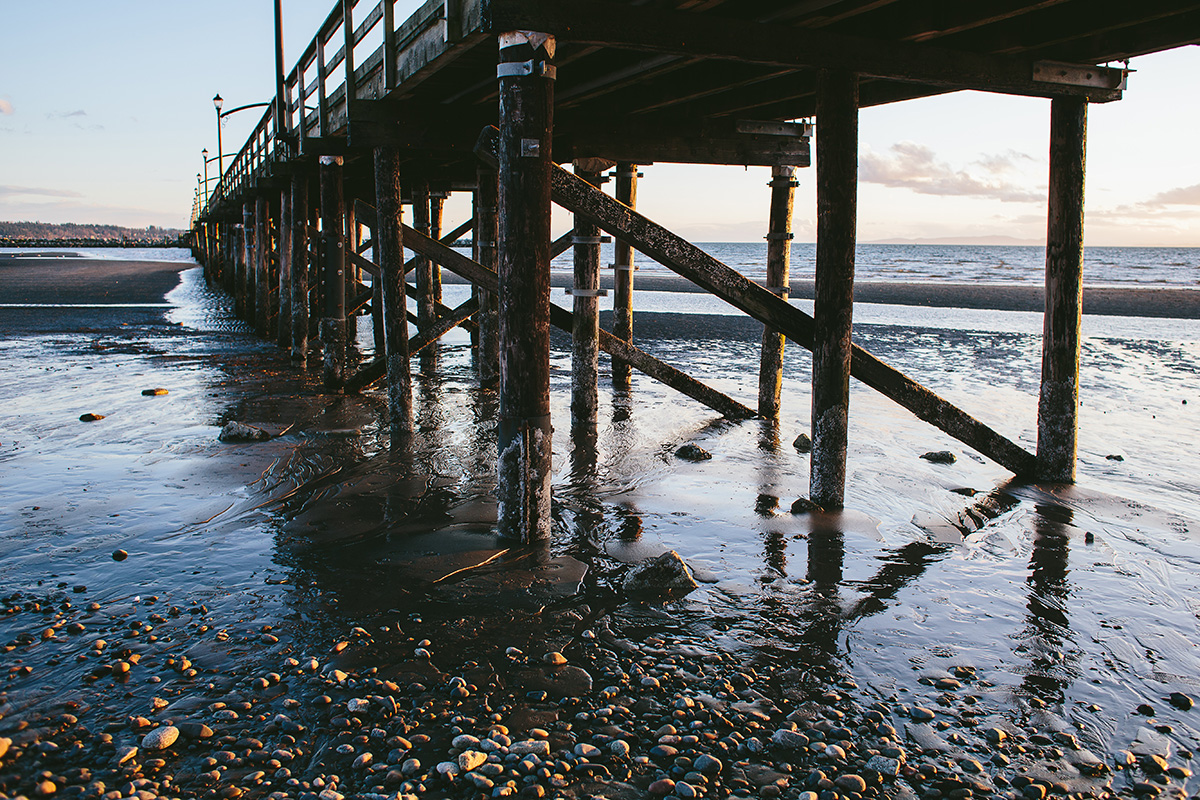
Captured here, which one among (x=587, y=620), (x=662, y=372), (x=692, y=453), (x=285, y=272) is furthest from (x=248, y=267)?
(x=587, y=620)

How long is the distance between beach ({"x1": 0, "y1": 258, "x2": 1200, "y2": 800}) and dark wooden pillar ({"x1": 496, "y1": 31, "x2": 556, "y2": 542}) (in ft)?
1.36

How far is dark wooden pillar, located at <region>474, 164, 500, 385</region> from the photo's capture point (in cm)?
1026

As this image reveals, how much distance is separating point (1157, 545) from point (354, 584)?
5.22 m

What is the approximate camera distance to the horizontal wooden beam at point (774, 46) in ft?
15.0

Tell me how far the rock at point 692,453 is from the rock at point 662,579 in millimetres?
3002

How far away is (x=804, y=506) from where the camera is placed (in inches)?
232

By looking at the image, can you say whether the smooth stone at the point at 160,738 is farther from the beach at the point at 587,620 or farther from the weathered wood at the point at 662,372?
Answer: the weathered wood at the point at 662,372

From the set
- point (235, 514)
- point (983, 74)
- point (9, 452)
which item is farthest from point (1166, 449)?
point (9, 452)

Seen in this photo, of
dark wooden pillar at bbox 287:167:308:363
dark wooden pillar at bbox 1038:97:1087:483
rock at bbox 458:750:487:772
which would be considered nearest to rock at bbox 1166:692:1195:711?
rock at bbox 458:750:487:772

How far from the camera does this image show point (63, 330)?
18.0 metres

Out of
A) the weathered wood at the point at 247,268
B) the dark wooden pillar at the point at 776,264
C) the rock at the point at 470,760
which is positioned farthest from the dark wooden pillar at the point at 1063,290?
the weathered wood at the point at 247,268

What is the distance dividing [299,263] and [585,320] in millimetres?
Answer: 6410

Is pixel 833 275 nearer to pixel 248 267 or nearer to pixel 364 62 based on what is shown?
pixel 364 62

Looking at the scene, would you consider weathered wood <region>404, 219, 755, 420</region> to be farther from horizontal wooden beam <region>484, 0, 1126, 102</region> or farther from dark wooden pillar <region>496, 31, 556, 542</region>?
horizontal wooden beam <region>484, 0, 1126, 102</region>
